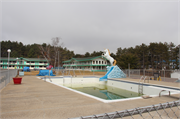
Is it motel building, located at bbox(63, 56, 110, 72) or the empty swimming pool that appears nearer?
the empty swimming pool

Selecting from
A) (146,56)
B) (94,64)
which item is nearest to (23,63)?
(94,64)

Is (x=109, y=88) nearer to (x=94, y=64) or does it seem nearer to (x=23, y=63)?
(x=94, y=64)

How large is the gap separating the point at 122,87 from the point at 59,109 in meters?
13.6

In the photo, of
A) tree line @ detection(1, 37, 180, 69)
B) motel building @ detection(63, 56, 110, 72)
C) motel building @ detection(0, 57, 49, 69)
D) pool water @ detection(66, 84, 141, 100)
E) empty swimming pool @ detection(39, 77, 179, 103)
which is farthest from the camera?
motel building @ detection(0, 57, 49, 69)

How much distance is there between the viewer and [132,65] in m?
39.9

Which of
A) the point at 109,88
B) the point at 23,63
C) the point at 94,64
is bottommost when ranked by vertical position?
the point at 109,88

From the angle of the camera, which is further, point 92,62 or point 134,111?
point 92,62

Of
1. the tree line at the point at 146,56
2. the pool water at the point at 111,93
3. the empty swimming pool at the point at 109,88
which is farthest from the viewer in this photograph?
the tree line at the point at 146,56

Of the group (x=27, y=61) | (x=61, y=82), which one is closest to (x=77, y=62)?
(x=27, y=61)

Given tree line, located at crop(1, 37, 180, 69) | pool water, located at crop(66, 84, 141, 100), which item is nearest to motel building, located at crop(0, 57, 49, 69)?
tree line, located at crop(1, 37, 180, 69)

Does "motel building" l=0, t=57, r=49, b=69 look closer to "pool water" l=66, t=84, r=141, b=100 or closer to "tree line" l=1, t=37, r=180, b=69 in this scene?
"tree line" l=1, t=37, r=180, b=69

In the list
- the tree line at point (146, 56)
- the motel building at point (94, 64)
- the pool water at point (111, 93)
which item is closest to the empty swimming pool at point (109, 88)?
the pool water at point (111, 93)

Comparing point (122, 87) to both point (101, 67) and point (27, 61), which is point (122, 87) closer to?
point (101, 67)

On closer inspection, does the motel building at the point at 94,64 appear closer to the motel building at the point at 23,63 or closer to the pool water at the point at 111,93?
the motel building at the point at 23,63
